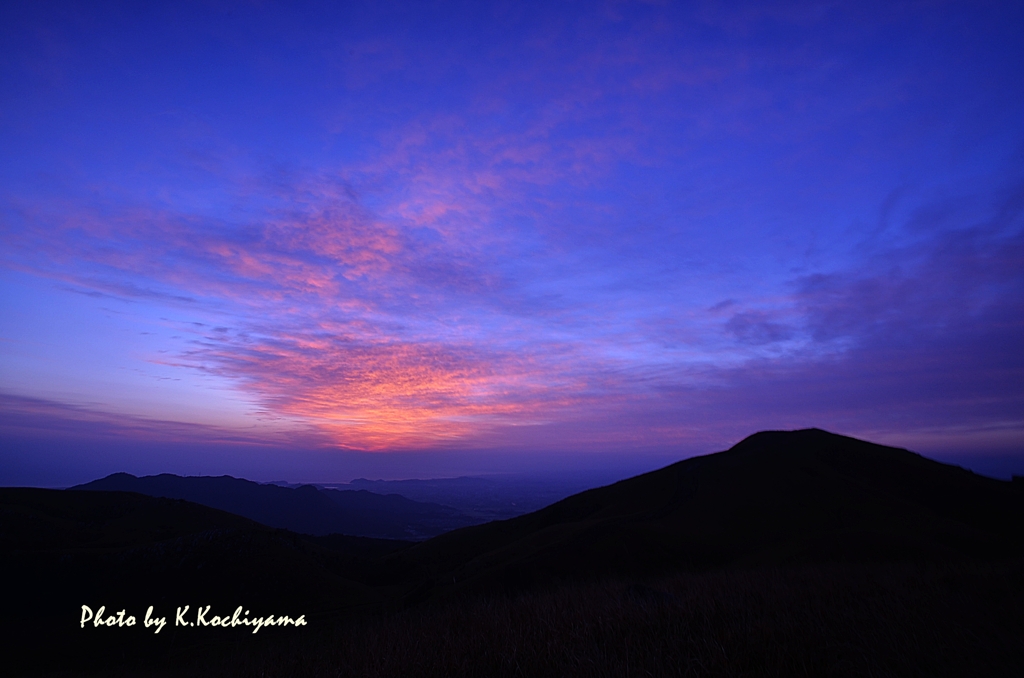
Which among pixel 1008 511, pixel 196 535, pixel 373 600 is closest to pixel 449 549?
pixel 373 600

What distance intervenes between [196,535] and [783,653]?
4955 centimetres

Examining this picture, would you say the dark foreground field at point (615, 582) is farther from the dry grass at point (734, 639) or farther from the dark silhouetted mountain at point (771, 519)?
the dark silhouetted mountain at point (771, 519)

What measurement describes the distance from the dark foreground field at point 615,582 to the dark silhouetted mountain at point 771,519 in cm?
24

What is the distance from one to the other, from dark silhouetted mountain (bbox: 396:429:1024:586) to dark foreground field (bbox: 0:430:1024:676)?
9.3 inches

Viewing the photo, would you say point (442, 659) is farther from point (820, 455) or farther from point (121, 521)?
point (121, 521)

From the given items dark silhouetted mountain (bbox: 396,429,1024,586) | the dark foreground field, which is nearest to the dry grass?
the dark foreground field

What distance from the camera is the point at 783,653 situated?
3906 millimetres

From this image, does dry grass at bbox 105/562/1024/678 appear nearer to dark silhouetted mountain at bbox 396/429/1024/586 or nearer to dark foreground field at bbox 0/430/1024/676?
dark foreground field at bbox 0/430/1024/676

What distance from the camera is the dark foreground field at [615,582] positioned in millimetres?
4316

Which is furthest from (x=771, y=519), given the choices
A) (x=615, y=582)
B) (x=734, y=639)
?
(x=734, y=639)

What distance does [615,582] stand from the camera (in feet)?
40.5

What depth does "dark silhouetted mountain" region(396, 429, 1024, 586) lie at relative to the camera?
27.3m

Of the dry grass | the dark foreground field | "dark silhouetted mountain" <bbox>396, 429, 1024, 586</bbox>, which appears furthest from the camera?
"dark silhouetted mountain" <bbox>396, 429, 1024, 586</bbox>

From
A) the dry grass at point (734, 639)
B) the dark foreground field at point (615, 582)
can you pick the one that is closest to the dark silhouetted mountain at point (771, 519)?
the dark foreground field at point (615, 582)
